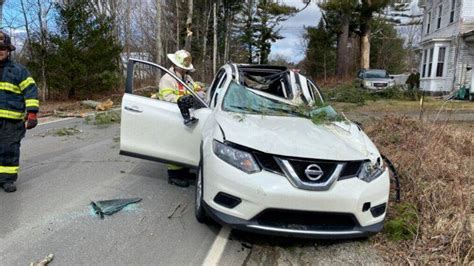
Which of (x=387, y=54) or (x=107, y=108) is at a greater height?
(x=387, y=54)

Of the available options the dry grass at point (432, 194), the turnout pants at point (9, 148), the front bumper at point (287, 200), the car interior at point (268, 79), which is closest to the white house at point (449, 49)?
the dry grass at point (432, 194)

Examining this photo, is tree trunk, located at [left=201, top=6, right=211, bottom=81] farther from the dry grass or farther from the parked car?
the dry grass

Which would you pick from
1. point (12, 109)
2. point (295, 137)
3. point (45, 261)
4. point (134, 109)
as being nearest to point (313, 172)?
point (295, 137)

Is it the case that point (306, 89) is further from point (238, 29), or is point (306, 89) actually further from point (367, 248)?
point (238, 29)

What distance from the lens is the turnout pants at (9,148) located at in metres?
4.86

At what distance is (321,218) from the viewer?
3348mm

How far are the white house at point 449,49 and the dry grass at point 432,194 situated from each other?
16892mm

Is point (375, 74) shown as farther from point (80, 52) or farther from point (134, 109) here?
point (134, 109)

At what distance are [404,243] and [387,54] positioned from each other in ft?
157

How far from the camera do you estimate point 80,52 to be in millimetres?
18781

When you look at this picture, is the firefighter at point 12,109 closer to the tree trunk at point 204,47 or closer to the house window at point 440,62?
the house window at point 440,62

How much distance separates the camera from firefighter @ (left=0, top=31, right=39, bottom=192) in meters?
4.78

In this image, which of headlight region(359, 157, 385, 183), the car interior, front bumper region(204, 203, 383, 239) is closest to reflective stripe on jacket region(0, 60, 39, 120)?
the car interior

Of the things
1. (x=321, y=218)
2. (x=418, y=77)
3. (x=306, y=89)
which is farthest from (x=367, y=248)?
(x=418, y=77)
